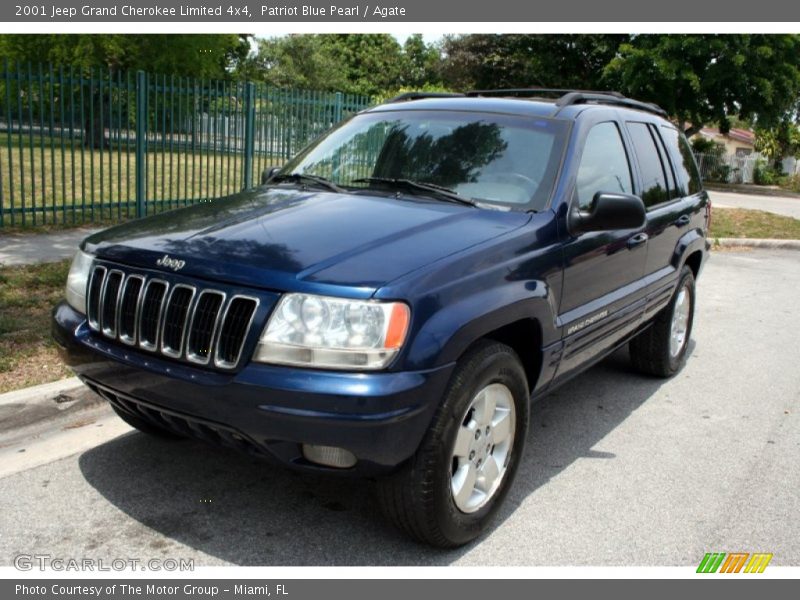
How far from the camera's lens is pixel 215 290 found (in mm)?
2949

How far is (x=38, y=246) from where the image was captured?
8.42m

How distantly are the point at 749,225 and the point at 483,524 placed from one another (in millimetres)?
14759

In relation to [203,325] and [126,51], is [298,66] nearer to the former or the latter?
[126,51]

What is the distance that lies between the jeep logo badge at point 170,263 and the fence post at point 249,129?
9.22 m

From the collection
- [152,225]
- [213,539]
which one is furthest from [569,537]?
[152,225]

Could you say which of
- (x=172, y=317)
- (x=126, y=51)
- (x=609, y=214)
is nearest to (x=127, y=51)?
(x=126, y=51)

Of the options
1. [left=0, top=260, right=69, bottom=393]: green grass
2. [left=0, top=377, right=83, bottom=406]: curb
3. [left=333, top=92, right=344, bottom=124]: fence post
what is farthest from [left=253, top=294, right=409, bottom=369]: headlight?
[left=333, top=92, right=344, bottom=124]: fence post

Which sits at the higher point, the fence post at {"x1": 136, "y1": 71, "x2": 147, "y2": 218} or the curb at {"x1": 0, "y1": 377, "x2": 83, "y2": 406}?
the fence post at {"x1": 136, "y1": 71, "x2": 147, "y2": 218}

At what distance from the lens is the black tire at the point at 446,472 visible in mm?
2969

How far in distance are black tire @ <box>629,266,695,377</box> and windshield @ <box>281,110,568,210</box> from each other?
6.94 feet

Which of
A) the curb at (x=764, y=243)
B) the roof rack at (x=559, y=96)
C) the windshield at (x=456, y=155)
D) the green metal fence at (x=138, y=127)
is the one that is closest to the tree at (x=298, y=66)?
the green metal fence at (x=138, y=127)

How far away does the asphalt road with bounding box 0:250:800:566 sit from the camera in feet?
10.7

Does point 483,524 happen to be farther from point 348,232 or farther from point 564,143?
point 564,143

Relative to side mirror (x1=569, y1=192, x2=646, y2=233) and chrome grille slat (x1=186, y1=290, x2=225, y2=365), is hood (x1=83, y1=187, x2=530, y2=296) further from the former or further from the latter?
side mirror (x1=569, y1=192, x2=646, y2=233)
